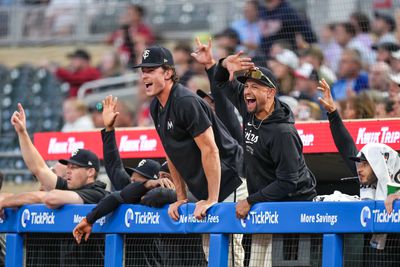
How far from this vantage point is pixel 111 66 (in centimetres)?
1733

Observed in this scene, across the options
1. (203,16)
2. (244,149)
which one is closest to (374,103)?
(244,149)

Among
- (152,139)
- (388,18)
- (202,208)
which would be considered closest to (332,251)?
(202,208)

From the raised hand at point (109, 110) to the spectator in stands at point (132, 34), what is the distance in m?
7.20

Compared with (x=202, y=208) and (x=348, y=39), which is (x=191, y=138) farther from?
(x=348, y=39)

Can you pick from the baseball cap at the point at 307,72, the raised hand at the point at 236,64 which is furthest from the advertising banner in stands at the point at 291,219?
the baseball cap at the point at 307,72

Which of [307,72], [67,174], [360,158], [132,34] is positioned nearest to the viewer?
[360,158]

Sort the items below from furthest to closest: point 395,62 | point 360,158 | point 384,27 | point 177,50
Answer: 1. point 177,50
2. point 384,27
3. point 395,62
4. point 360,158

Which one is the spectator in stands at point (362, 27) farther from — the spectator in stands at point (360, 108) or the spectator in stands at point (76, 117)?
the spectator in stands at point (76, 117)

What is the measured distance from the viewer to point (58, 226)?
27.6 feet

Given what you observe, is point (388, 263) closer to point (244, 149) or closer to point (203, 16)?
point (244, 149)

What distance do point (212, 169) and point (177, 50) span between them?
710 cm

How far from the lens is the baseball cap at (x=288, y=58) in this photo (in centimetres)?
1231

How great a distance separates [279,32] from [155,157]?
13.2 ft

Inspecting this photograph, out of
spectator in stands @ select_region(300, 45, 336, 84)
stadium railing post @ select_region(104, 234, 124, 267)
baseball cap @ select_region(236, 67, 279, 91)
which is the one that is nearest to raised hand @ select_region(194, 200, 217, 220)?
stadium railing post @ select_region(104, 234, 124, 267)
